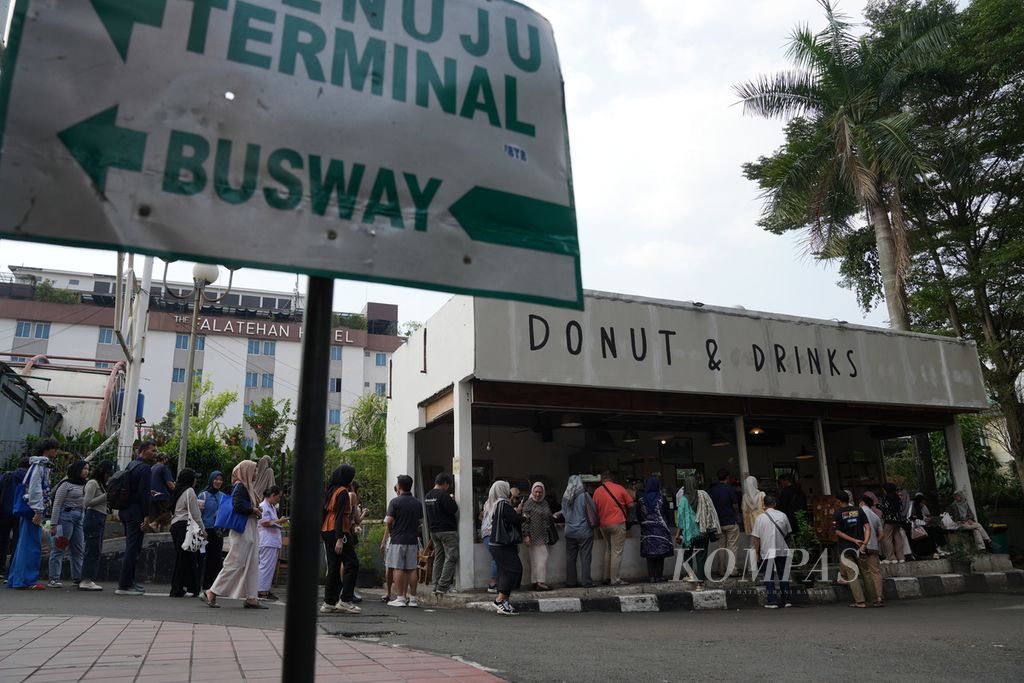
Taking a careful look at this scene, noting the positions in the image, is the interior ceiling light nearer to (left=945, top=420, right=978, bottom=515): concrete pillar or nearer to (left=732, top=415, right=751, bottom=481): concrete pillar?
(left=732, top=415, right=751, bottom=481): concrete pillar

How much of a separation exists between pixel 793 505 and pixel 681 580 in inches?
103

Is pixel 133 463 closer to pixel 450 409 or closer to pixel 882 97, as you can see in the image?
pixel 450 409

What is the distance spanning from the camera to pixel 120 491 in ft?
30.0

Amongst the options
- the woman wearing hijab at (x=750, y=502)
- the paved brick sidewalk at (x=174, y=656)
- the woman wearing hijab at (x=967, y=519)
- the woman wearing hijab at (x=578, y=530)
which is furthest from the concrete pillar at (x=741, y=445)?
the paved brick sidewalk at (x=174, y=656)

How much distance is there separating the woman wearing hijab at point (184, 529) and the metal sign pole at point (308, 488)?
8529 mm

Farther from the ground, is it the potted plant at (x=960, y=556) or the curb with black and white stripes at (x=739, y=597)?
the potted plant at (x=960, y=556)

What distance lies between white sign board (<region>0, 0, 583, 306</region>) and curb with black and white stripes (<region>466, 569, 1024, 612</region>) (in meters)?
8.37

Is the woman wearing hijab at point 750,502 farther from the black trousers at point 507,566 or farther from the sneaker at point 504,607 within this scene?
the sneaker at point 504,607

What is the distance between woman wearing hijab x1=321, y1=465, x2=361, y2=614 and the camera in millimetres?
8766

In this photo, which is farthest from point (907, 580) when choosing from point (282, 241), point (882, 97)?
point (282, 241)

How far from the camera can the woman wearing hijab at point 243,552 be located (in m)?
8.24

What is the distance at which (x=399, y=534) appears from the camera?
9.53 metres

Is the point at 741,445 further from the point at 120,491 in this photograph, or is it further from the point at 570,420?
the point at 120,491

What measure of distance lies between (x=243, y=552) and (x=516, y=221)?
24.0 feet
